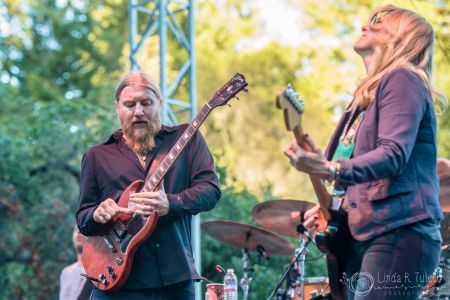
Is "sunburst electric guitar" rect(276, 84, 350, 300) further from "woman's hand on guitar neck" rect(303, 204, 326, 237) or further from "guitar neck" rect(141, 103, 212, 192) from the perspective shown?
"guitar neck" rect(141, 103, 212, 192)

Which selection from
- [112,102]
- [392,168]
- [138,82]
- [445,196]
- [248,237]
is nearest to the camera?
[392,168]

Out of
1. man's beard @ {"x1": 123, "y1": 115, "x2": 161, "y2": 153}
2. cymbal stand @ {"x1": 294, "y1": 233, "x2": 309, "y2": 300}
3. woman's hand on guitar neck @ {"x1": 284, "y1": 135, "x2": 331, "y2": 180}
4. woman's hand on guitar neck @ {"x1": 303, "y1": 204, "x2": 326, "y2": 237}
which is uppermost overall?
man's beard @ {"x1": 123, "y1": 115, "x2": 161, "y2": 153}

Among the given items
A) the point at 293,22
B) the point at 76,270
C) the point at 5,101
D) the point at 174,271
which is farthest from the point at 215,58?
the point at 174,271

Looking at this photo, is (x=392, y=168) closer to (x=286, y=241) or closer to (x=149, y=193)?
(x=149, y=193)

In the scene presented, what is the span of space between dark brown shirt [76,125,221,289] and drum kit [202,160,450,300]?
1.90 m

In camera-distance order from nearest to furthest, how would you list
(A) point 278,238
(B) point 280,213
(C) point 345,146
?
(C) point 345,146, (B) point 280,213, (A) point 278,238

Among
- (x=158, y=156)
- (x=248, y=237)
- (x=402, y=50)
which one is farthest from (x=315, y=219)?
(x=248, y=237)

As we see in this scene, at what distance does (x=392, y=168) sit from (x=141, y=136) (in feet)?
6.55

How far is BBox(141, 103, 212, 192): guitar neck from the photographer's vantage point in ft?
17.1

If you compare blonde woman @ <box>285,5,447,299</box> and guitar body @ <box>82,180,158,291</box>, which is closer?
blonde woman @ <box>285,5,447,299</box>

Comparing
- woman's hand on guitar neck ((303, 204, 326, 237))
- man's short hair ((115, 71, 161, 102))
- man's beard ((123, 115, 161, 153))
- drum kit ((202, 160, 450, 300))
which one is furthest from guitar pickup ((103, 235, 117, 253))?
drum kit ((202, 160, 450, 300))

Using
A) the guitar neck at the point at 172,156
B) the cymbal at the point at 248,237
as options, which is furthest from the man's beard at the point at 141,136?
the cymbal at the point at 248,237

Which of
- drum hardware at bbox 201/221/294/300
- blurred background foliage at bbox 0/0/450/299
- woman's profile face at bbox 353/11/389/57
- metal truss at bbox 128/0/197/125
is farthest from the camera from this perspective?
blurred background foliage at bbox 0/0/450/299

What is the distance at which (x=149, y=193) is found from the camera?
5.05m
